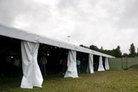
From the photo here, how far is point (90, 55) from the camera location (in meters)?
26.2

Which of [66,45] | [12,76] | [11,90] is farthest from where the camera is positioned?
[12,76]

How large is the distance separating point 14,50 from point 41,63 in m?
4.85

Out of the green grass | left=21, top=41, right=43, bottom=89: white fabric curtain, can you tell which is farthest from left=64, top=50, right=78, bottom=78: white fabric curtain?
left=21, top=41, right=43, bottom=89: white fabric curtain

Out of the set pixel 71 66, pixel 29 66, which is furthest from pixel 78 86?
pixel 71 66

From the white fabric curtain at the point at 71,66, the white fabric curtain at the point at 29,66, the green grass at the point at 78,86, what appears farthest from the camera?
the white fabric curtain at the point at 71,66

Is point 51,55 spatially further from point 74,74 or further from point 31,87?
point 31,87

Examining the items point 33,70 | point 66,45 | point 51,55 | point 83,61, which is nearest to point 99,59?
point 83,61

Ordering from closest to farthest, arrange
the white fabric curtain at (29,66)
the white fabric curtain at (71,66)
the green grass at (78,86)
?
the green grass at (78,86)
the white fabric curtain at (29,66)
the white fabric curtain at (71,66)

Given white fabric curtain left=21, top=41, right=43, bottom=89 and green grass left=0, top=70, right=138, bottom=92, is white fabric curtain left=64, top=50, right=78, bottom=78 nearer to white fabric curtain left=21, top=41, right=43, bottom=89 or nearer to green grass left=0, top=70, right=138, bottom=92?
green grass left=0, top=70, right=138, bottom=92

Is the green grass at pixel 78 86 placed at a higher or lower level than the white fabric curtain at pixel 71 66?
lower

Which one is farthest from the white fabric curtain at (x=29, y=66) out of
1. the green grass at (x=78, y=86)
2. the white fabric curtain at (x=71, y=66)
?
the white fabric curtain at (x=71, y=66)

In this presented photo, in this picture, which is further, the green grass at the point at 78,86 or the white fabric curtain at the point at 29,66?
the white fabric curtain at the point at 29,66

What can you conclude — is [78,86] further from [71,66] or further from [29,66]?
[71,66]

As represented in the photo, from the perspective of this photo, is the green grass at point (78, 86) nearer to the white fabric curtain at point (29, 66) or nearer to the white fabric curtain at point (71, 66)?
the white fabric curtain at point (29, 66)
